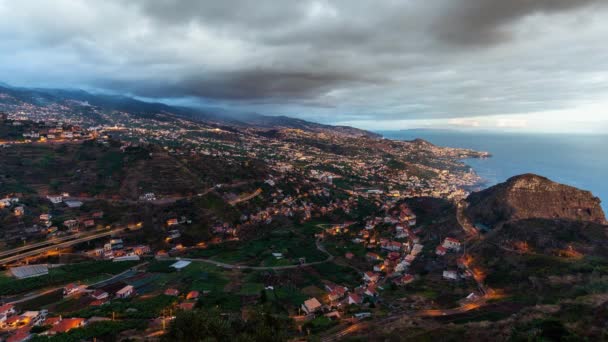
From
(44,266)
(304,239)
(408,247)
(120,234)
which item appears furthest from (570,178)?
(44,266)

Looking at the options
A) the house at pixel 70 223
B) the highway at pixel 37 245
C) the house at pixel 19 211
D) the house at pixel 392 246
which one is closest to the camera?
the highway at pixel 37 245

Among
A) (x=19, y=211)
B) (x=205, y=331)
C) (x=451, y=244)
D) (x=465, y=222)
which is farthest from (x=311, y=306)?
(x=19, y=211)

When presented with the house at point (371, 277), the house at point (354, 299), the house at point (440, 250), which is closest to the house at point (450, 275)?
the house at point (440, 250)

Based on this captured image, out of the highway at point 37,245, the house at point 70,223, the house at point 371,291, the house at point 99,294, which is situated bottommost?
the house at point 99,294

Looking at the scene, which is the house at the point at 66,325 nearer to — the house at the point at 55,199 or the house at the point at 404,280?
the house at the point at 404,280

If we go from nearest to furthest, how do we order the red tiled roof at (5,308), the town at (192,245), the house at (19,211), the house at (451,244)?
the red tiled roof at (5,308)
the town at (192,245)
the house at (451,244)
the house at (19,211)

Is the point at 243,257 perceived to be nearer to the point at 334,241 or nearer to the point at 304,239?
the point at 304,239

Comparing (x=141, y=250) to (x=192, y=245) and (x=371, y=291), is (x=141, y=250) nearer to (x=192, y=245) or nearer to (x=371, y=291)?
(x=192, y=245)
